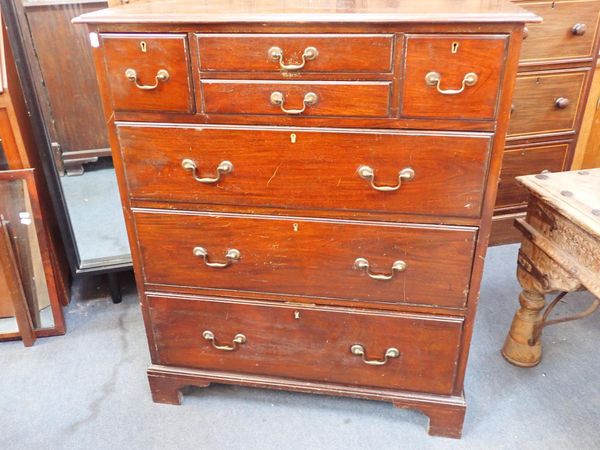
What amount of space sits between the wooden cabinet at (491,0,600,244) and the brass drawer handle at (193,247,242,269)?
1.25 meters

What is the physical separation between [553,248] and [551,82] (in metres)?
0.82

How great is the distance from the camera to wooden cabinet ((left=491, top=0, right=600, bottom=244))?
1.88m

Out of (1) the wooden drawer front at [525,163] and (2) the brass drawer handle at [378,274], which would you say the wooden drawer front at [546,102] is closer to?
(1) the wooden drawer front at [525,163]

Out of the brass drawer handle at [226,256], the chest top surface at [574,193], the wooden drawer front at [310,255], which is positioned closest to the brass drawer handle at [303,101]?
the wooden drawer front at [310,255]

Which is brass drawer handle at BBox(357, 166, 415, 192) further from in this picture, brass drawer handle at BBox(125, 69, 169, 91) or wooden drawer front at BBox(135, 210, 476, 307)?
brass drawer handle at BBox(125, 69, 169, 91)

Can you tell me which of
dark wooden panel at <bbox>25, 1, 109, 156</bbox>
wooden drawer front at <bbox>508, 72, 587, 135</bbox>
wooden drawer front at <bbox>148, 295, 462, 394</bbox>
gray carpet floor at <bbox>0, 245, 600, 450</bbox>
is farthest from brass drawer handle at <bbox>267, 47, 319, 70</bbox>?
wooden drawer front at <bbox>508, 72, 587, 135</bbox>

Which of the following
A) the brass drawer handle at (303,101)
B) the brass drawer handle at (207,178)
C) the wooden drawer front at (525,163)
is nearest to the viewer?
the brass drawer handle at (303,101)

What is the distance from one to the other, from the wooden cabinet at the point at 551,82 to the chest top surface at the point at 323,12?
2.65ft

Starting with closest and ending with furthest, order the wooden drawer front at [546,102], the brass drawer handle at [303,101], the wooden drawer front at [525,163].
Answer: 1. the brass drawer handle at [303,101]
2. the wooden drawer front at [546,102]
3. the wooden drawer front at [525,163]

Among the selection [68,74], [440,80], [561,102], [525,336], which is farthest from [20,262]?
[561,102]

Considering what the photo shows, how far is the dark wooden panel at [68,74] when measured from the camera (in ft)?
5.50

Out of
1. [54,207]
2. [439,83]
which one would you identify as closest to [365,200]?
[439,83]

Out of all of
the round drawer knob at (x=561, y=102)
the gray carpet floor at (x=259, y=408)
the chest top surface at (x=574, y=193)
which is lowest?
the gray carpet floor at (x=259, y=408)

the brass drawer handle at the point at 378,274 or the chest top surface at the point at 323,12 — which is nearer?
the chest top surface at the point at 323,12
